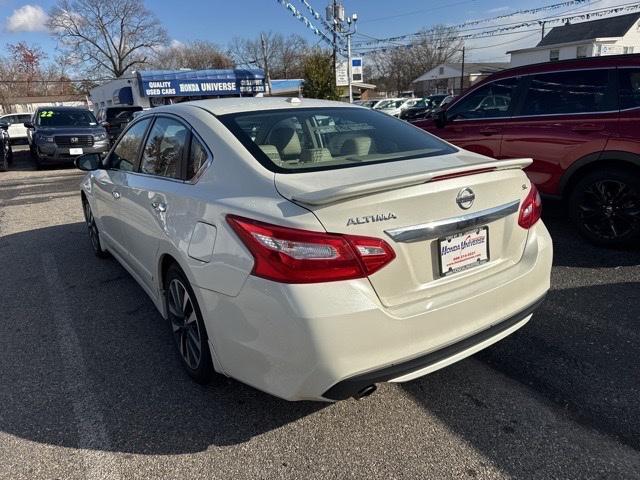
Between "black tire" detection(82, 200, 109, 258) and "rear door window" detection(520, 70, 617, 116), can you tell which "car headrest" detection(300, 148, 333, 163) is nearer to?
"black tire" detection(82, 200, 109, 258)

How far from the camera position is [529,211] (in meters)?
2.55

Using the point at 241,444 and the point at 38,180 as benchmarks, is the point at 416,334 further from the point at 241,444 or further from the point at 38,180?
the point at 38,180

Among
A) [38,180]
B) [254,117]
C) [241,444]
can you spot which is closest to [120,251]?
[254,117]

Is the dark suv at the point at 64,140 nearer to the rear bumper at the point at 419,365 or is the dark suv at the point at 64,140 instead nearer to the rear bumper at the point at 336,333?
the rear bumper at the point at 336,333

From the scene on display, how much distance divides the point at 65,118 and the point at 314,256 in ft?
50.2

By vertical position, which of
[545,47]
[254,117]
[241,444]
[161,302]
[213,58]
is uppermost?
[213,58]

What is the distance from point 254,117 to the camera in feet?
9.47

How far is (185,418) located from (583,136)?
14.6 feet

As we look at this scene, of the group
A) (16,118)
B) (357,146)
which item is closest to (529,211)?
(357,146)

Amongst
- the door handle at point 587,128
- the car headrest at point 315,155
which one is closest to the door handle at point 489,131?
the door handle at point 587,128

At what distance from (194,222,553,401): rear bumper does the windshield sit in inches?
565

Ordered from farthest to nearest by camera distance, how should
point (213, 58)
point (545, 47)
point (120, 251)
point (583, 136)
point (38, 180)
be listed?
point (213, 58) < point (545, 47) < point (38, 180) < point (583, 136) < point (120, 251)

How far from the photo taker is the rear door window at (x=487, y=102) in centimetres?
554

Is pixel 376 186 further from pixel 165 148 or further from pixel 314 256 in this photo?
pixel 165 148
